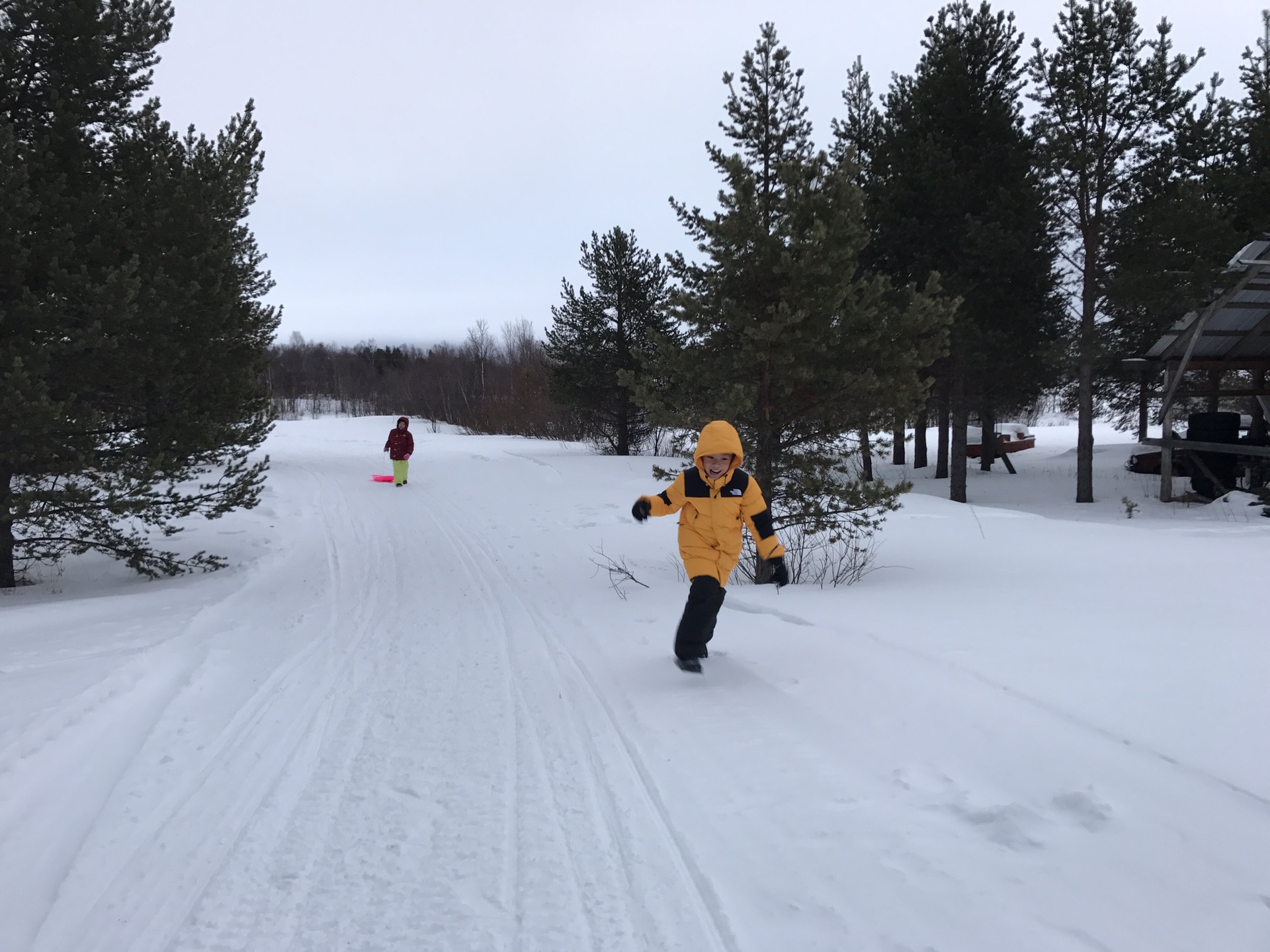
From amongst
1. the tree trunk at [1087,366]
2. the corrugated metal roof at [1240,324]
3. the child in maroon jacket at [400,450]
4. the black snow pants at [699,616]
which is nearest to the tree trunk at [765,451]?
the black snow pants at [699,616]

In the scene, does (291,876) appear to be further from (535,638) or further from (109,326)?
(109,326)

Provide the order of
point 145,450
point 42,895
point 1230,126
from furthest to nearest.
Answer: point 1230,126 < point 145,450 < point 42,895

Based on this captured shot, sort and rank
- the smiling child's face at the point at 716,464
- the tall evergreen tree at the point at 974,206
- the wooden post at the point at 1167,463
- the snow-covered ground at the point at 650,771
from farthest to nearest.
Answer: the wooden post at the point at 1167,463, the tall evergreen tree at the point at 974,206, the smiling child's face at the point at 716,464, the snow-covered ground at the point at 650,771

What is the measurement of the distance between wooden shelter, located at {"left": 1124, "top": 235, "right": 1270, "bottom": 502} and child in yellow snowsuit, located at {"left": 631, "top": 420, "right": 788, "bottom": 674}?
46.7 ft

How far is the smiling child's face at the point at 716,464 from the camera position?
213 inches

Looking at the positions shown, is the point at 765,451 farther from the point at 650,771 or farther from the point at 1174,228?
the point at 1174,228

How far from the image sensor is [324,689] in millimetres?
5359

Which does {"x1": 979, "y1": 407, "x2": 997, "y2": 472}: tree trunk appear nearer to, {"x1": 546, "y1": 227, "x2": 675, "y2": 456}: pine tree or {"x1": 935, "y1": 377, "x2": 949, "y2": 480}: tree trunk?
{"x1": 935, "y1": 377, "x2": 949, "y2": 480}: tree trunk

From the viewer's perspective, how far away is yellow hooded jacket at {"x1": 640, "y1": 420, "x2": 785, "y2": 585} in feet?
17.8

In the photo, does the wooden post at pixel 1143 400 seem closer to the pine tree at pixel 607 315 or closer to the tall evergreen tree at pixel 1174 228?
the tall evergreen tree at pixel 1174 228

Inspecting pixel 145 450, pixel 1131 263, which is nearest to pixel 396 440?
pixel 145 450

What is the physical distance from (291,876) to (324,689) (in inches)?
94.1

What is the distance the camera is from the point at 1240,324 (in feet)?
59.6

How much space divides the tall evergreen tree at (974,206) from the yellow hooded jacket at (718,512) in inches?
543
